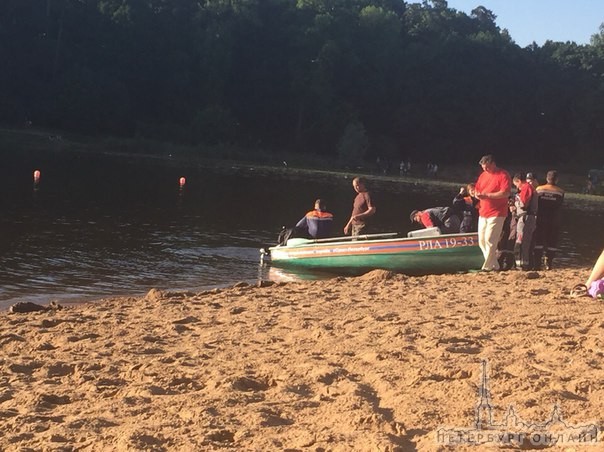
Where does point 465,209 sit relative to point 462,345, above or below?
above

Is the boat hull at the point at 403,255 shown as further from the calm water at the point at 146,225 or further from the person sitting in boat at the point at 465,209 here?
the calm water at the point at 146,225

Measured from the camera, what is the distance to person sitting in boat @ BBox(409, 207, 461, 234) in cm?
1548

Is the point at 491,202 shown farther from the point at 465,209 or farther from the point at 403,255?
the point at 465,209

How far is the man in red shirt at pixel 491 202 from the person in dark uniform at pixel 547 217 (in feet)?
6.35

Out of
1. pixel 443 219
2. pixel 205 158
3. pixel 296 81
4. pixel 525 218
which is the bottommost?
pixel 205 158

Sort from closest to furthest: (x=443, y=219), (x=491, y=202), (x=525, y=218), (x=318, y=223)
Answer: (x=491, y=202) → (x=525, y=218) → (x=443, y=219) → (x=318, y=223)

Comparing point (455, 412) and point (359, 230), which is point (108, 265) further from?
point (455, 412)

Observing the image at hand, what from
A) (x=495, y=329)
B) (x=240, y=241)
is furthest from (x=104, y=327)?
(x=240, y=241)

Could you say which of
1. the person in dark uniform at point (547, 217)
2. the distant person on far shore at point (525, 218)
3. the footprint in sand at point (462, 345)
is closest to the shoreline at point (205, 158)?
the person in dark uniform at point (547, 217)

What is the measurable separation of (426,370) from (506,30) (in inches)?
5252

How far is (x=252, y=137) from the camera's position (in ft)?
277

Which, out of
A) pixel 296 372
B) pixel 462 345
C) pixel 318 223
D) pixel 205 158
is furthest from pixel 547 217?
pixel 205 158

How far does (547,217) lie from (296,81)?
239 ft

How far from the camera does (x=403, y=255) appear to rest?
15.2 meters
